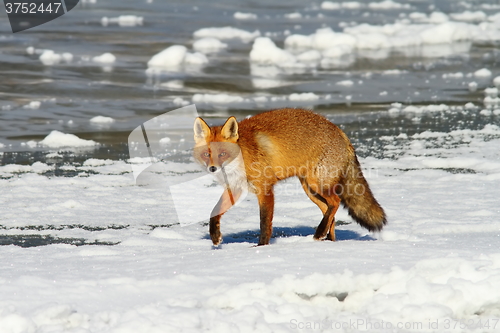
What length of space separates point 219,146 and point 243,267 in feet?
3.86

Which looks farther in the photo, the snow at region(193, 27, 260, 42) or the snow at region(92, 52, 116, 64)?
the snow at region(193, 27, 260, 42)

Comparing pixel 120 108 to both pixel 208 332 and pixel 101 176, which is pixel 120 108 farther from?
pixel 208 332

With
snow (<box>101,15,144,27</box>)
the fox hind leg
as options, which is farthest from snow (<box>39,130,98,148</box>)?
snow (<box>101,15,144,27</box>)

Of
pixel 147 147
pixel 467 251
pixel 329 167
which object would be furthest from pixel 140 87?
pixel 467 251

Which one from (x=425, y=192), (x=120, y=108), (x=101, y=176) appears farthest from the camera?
(x=120, y=108)

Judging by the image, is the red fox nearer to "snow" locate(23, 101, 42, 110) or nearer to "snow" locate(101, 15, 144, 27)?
"snow" locate(23, 101, 42, 110)

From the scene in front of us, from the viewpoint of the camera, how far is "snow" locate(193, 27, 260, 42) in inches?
714

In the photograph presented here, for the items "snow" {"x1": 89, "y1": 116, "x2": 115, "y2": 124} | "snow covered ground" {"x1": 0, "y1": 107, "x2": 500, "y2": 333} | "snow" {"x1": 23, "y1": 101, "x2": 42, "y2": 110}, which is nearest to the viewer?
"snow covered ground" {"x1": 0, "y1": 107, "x2": 500, "y2": 333}

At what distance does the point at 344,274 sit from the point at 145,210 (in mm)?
2889

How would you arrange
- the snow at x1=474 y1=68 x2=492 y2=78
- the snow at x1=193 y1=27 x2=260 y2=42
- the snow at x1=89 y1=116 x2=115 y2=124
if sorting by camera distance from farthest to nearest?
the snow at x1=193 y1=27 x2=260 y2=42 < the snow at x1=474 y1=68 x2=492 y2=78 < the snow at x1=89 y1=116 x2=115 y2=124

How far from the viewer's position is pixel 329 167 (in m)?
5.67

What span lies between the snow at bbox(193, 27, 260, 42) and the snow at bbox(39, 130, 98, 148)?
928cm

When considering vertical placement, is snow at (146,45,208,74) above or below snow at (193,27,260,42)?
below

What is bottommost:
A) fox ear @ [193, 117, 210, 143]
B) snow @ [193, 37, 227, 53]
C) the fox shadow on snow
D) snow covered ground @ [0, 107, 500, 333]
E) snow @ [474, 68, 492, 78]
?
the fox shadow on snow
